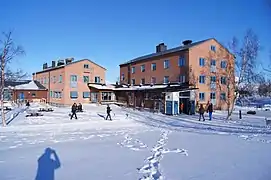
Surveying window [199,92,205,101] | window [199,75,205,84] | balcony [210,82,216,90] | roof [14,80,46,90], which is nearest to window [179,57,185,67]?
window [199,75,205,84]

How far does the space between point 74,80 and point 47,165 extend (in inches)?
1489

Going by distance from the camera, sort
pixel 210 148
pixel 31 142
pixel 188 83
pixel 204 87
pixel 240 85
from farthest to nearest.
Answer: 1. pixel 204 87
2. pixel 188 83
3. pixel 240 85
4. pixel 31 142
5. pixel 210 148

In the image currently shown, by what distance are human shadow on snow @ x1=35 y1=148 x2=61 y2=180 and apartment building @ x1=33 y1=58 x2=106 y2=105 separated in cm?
3475

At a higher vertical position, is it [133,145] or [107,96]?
[107,96]

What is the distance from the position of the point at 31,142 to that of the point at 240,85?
24.0 meters

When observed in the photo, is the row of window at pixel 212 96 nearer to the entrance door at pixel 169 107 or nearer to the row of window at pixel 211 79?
the row of window at pixel 211 79

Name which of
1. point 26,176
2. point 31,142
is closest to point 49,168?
point 26,176

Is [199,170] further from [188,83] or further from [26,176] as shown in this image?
[188,83]

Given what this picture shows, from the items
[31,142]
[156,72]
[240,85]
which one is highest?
[156,72]

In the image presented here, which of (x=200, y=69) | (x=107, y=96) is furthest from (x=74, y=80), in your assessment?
Result: (x=200, y=69)

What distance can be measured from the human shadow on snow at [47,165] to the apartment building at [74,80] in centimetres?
3475

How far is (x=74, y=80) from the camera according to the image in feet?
149

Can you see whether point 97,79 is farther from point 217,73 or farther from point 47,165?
point 47,165

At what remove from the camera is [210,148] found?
1165cm
